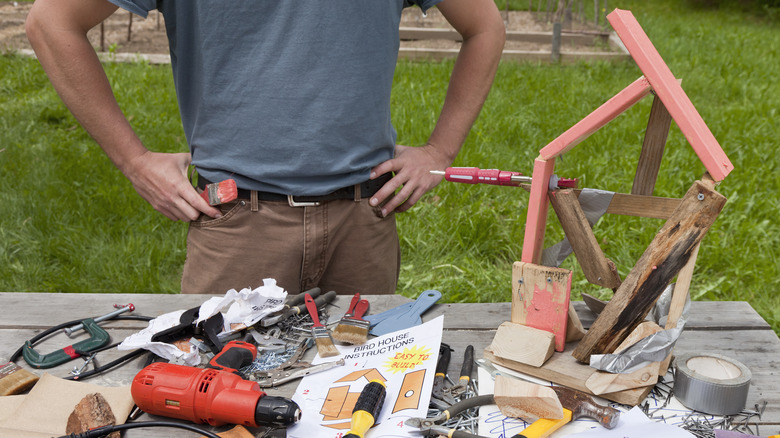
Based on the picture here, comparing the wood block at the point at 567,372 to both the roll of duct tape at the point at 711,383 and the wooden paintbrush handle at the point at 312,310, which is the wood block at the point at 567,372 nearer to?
the roll of duct tape at the point at 711,383

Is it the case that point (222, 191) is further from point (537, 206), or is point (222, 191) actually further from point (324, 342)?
point (537, 206)

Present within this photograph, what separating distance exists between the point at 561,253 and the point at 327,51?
815mm

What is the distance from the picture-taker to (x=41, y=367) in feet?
4.71

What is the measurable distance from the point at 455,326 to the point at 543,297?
32 cm

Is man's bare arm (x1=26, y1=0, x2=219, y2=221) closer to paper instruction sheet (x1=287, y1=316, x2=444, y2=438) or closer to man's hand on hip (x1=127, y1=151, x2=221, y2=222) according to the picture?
man's hand on hip (x1=127, y1=151, x2=221, y2=222)

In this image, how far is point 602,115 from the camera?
1271mm

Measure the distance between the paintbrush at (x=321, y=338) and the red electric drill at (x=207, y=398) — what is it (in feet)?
0.81

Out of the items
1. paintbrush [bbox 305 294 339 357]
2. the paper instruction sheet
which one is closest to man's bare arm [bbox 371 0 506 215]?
paintbrush [bbox 305 294 339 357]

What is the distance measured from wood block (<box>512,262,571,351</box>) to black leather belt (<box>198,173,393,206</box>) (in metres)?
0.65

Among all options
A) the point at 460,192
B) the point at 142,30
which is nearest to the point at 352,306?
the point at 460,192

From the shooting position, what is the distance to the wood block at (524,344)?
1356 mm

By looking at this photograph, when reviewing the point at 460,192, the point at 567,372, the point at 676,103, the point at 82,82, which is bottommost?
the point at 460,192

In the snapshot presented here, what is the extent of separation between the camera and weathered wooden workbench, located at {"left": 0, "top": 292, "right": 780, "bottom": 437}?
55.2 inches

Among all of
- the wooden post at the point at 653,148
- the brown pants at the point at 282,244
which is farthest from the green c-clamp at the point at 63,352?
the wooden post at the point at 653,148
